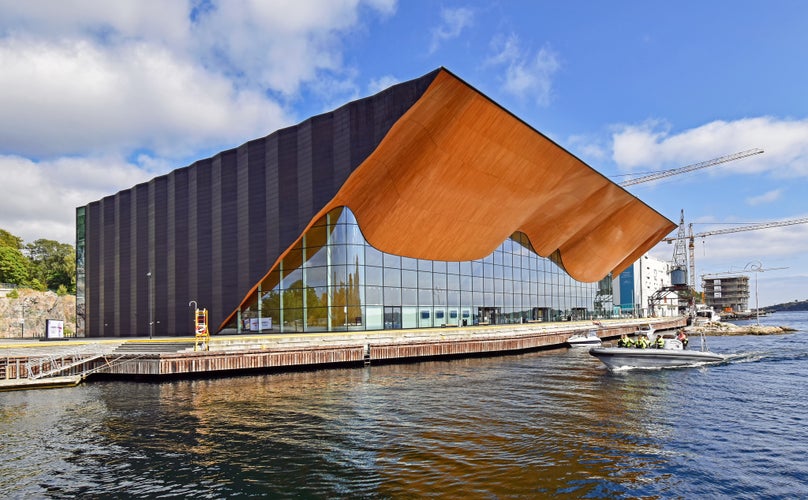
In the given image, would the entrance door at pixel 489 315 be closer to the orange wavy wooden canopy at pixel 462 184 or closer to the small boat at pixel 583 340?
the orange wavy wooden canopy at pixel 462 184

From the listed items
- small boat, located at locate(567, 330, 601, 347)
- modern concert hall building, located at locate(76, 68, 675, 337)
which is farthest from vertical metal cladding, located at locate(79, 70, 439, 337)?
small boat, located at locate(567, 330, 601, 347)

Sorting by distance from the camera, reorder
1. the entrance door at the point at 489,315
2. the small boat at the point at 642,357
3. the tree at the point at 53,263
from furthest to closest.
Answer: the tree at the point at 53,263 < the entrance door at the point at 489,315 < the small boat at the point at 642,357

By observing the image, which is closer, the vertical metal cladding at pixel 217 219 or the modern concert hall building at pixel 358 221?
the modern concert hall building at pixel 358 221

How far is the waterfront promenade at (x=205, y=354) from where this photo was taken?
2838 centimetres

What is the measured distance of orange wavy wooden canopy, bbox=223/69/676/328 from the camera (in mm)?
34594

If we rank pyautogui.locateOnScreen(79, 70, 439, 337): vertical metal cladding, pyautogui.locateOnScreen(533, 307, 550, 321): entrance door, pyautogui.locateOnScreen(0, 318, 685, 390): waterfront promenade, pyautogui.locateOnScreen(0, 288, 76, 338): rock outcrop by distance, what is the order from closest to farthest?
pyautogui.locateOnScreen(0, 318, 685, 390): waterfront promenade
pyautogui.locateOnScreen(79, 70, 439, 337): vertical metal cladding
pyautogui.locateOnScreen(533, 307, 550, 321): entrance door
pyautogui.locateOnScreen(0, 288, 76, 338): rock outcrop

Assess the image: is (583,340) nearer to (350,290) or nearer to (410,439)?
(350,290)

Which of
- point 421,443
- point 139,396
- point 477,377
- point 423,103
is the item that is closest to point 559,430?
point 421,443

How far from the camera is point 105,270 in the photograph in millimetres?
59406

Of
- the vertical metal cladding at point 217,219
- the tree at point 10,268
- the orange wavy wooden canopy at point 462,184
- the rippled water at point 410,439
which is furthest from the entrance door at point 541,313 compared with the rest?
the tree at point 10,268

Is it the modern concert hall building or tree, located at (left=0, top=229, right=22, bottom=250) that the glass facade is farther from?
tree, located at (left=0, top=229, right=22, bottom=250)

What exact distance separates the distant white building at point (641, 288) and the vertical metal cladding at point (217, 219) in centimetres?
5869

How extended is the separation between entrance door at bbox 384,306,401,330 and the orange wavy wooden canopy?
4.88m

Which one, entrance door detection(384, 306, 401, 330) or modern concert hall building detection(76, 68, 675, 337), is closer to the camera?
modern concert hall building detection(76, 68, 675, 337)
